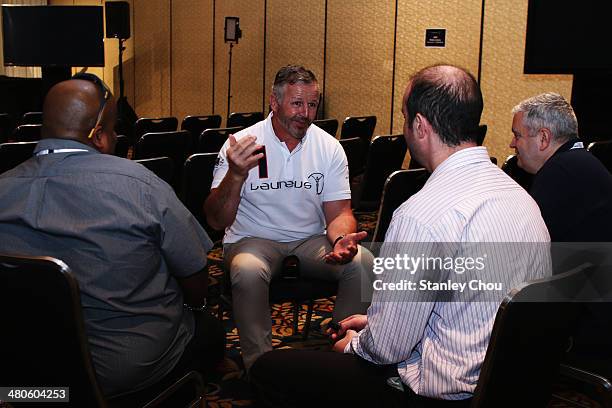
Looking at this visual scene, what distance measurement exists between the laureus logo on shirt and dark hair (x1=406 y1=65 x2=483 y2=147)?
5.07ft

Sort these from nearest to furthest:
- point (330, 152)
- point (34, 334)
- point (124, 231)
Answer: point (34, 334)
point (124, 231)
point (330, 152)

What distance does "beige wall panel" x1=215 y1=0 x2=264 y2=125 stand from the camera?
11.3m

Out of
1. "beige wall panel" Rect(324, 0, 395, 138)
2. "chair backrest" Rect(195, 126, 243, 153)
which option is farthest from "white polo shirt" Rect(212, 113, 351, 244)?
"beige wall panel" Rect(324, 0, 395, 138)

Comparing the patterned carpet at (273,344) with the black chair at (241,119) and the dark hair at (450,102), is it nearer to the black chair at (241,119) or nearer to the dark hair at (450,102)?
the dark hair at (450,102)

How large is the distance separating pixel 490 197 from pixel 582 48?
4.74 metres

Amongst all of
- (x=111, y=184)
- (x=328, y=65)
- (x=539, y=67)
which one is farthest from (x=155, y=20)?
(x=111, y=184)

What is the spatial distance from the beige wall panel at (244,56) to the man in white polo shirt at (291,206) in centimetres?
802

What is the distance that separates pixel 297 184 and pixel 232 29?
26.3ft

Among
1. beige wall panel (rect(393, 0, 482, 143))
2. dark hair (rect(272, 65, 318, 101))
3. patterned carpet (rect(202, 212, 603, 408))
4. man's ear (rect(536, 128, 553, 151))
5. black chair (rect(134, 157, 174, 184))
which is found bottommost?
patterned carpet (rect(202, 212, 603, 408))

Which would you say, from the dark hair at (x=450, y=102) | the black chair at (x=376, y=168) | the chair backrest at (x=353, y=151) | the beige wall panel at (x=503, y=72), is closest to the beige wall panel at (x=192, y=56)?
the beige wall panel at (x=503, y=72)

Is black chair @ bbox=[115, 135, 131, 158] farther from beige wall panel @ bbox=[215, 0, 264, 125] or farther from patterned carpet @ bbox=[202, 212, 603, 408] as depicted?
beige wall panel @ bbox=[215, 0, 264, 125]

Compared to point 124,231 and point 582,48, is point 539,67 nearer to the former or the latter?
point 582,48

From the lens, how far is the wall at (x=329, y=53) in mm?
8359

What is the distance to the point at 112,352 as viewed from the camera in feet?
6.47
